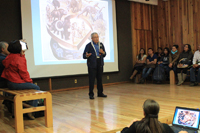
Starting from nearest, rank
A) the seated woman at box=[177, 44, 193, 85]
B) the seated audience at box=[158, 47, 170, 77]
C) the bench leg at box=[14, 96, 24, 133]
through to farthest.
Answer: the bench leg at box=[14, 96, 24, 133], the seated woman at box=[177, 44, 193, 85], the seated audience at box=[158, 47, 170, 77]

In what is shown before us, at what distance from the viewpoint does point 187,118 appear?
193 centimetres

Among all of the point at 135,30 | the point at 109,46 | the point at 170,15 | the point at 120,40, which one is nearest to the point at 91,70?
the point at 109,46

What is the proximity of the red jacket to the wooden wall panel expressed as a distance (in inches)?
210

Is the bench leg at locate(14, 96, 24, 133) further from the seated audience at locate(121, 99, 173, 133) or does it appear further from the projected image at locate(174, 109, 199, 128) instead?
the projected image at locate(174, 109, 199, 128)

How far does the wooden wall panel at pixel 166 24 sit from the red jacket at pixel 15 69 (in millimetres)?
5338

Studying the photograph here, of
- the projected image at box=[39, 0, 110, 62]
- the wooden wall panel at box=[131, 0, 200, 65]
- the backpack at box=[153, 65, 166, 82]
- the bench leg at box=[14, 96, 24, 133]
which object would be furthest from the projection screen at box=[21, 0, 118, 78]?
the bench leg at box=[14, 96, 24, 133]

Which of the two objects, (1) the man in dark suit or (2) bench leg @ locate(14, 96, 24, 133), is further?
(1) the man in dark suit

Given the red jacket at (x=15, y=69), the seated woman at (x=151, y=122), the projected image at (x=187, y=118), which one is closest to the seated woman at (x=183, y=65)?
the projected image at (x=187, y=118)

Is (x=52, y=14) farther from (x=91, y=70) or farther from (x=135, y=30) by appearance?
(x=135, y=30)

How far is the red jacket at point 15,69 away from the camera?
111 inches

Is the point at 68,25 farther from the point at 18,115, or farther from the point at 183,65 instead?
the point at 18,115

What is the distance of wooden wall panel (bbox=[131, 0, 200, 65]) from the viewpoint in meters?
6.90

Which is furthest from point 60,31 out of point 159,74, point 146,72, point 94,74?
point 159,74

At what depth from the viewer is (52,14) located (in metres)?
5.78
